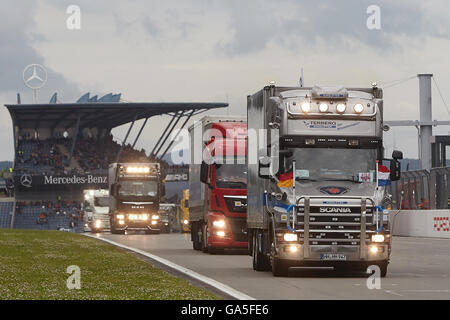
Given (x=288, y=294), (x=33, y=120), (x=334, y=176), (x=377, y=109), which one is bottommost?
(x=288, y=294)

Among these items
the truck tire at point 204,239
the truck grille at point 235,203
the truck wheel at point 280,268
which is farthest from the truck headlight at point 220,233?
the truck wheel at point 280,268

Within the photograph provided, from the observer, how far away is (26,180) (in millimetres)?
111312

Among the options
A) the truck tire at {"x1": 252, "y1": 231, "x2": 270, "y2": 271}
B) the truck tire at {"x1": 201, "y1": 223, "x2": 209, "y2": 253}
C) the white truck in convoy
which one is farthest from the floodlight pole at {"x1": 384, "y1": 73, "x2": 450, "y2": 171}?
the truck tire at {"x1": 252, "y1": 231, "x2": 270, "y2": 271}

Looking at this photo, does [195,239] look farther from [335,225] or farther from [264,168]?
[335,225]

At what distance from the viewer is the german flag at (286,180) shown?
1891cm

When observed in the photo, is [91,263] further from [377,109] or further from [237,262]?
[377,109]

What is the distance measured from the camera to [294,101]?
19.4 metres

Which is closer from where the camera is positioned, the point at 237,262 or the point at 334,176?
the point at 334,176

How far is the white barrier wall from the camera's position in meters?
43.2

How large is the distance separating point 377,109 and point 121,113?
99.3 m

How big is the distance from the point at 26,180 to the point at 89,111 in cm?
1054

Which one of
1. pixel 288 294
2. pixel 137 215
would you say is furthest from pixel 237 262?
pixel 137 215

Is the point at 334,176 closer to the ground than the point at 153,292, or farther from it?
farther from it

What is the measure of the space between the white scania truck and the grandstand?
84.6 metres
